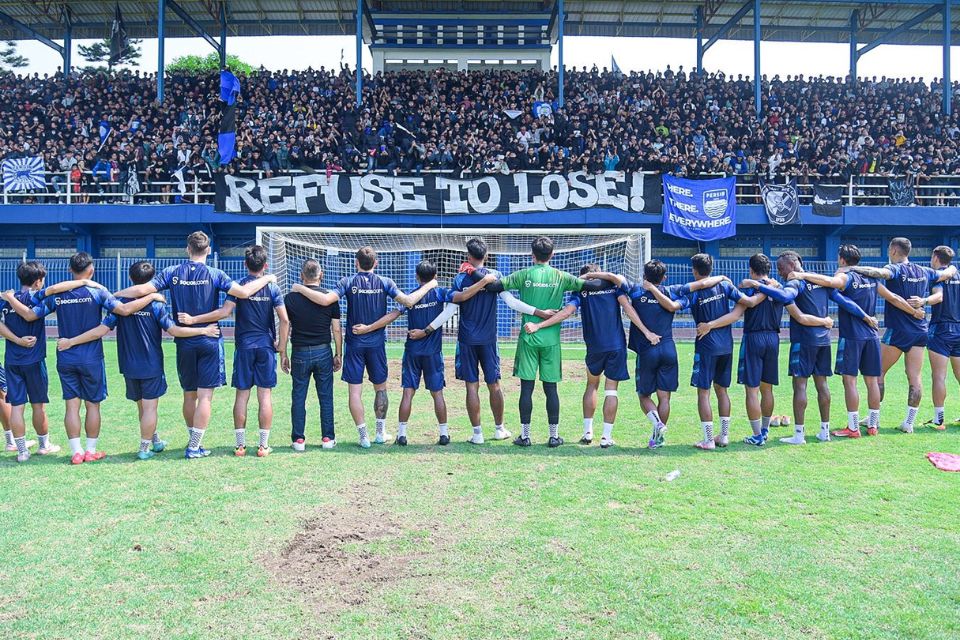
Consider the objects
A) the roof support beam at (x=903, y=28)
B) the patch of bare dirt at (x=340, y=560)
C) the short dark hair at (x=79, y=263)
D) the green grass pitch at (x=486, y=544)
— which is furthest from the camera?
the roof support beam at (x=903, y=28)

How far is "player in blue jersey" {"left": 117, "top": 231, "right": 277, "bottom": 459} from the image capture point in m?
6.98

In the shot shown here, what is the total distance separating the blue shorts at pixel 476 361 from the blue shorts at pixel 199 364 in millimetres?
2336

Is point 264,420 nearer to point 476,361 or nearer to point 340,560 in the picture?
point 476,361

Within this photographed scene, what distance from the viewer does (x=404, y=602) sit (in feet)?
12.7

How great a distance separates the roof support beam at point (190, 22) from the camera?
30.0 m

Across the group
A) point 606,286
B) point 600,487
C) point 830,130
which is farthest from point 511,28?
point 600,487

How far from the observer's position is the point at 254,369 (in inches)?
280

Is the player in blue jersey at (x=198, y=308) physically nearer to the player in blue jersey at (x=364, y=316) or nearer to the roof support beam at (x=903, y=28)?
the player in blue jersey at (x=364, y=316)

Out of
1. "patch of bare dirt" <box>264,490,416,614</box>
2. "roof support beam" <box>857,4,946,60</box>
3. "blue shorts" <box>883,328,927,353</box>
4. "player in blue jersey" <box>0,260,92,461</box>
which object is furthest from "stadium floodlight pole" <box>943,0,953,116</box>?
"player in blue jersey" <box>0,260,92,461</box>

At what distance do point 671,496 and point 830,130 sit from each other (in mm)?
26124

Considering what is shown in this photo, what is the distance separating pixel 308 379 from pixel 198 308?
1.24 m

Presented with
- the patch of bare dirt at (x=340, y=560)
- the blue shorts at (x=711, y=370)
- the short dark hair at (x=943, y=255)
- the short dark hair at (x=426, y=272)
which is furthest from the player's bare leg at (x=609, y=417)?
the short dark hair at (x=943, y=255)

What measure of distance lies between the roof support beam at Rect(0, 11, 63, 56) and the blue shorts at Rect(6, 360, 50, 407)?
3214 centimetres

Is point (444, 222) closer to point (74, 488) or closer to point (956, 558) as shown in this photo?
point (74, 488)
